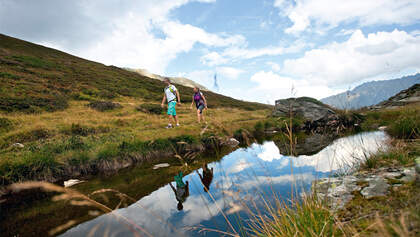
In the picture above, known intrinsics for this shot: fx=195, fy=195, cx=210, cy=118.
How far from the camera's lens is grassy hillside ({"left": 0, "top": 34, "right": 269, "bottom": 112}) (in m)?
19.8

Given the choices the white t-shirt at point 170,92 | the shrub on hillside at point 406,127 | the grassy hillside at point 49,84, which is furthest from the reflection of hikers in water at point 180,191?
the grassy hillside at point 49,84

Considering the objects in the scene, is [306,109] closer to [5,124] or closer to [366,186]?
[366,186]

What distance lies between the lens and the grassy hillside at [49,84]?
1984 cm

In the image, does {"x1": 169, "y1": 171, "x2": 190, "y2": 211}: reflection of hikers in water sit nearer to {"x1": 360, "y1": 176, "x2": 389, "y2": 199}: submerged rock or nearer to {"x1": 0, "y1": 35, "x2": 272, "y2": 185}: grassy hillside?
{"x1": 0, "y1": 35, "x2": 272, "y2": 185}: grassy hillside

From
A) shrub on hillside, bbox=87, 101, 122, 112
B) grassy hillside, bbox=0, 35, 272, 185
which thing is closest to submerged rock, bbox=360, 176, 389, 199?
grassy hillside, bbox=0, 35, 272, 185

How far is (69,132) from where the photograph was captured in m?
13.4

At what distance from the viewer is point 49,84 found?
25953mm

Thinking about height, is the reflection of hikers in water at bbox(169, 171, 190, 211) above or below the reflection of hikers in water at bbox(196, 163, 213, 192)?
below

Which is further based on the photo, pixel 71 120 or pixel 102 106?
pixel 102 106

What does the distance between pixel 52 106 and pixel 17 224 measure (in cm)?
2000

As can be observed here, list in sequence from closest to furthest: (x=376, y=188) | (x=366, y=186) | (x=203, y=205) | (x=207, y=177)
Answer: (x=376, y=188) → (x=366, y=186) → (x=203, y=205) → (x=207, y=177)

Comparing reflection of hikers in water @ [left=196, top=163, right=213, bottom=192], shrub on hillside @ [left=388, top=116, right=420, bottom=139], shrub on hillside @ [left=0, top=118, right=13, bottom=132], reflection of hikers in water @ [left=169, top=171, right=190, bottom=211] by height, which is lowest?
reflection of hikers in water @ [left=169, top=171, right=190, bottom=211]

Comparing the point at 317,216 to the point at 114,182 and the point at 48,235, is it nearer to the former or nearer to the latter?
the point at 48,235

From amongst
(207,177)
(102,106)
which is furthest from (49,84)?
(207,177)
